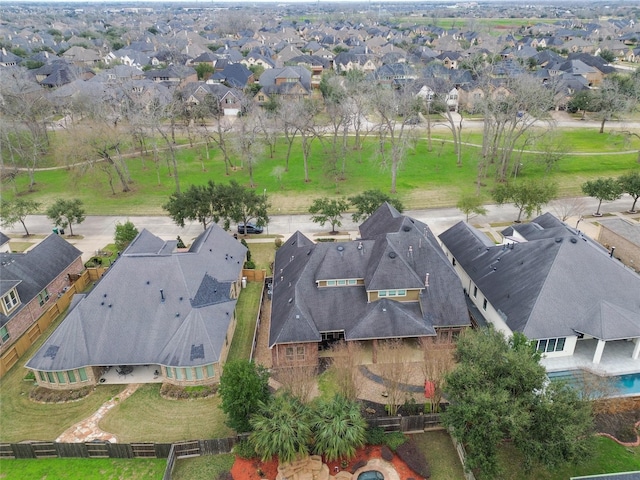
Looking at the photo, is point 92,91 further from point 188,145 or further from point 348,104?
point 348,104

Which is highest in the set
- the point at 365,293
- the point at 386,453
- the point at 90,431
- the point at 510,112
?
the point at 510,112

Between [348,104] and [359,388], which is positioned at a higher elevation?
[348,104]

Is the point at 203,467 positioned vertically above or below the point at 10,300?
below

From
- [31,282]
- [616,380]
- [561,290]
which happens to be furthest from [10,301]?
[616,380]

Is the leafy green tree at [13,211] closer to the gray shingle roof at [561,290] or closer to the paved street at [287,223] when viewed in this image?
the paved street at [287,223]

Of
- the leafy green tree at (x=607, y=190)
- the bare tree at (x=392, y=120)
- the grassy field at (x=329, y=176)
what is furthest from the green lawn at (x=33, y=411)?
the leafy green tree at (x=607, y=190)

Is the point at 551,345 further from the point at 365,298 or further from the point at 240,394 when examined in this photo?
the point at 240,394

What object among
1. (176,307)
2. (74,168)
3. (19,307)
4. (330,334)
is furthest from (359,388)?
(74,168)
